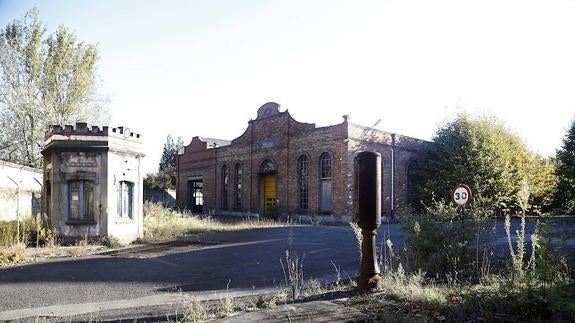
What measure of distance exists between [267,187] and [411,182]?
9776mm

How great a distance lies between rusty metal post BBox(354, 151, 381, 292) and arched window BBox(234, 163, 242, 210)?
2862 cm

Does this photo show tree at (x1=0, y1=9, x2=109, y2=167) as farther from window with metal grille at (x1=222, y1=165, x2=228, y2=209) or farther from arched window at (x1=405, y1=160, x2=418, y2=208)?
arched window at (x1=405, y1=160, x2=418, y2=208)

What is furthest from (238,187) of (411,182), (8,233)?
(8,233)

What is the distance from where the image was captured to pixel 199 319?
4.95m

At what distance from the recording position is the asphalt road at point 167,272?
7.77 metres

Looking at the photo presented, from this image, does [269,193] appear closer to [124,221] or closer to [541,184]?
[124,221]

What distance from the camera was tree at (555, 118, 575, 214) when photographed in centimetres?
2933

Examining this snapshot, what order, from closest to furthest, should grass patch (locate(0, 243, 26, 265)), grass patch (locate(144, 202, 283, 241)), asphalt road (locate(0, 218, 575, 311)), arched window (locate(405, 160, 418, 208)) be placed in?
asphalt road (locate(0, 218, 575, 311)) < grass patch (locate(0, 243, 26, 265)) < grass patch (locate(144, 202, 283, 241)) < arched window (locate(405, 160, 418, 208))

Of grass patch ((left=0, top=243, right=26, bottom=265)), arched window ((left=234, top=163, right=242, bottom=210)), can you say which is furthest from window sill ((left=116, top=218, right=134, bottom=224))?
arched window ((left=234, top=163, right=242, bottom=210))

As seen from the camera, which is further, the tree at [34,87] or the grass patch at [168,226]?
the tree at [34,87]

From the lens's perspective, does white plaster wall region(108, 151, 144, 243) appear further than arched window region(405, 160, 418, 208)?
No

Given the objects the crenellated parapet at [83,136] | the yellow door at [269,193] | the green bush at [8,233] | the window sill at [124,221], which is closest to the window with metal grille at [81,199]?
the window sill at [124,221]

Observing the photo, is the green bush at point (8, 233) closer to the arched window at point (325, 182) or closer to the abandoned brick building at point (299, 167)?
the abandoned brick building at point (299, 167)

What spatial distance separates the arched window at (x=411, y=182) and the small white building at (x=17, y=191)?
2132 cm
